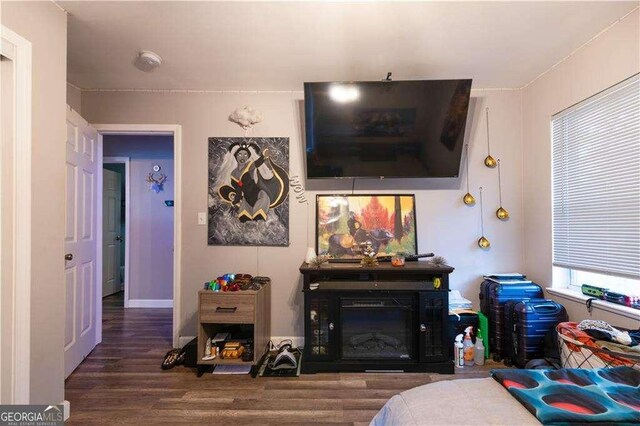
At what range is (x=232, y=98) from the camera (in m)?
2.72

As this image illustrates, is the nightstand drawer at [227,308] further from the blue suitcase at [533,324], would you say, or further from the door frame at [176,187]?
the blue suitcase at [533,324]

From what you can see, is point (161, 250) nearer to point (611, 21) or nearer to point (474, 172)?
point (474, 172)

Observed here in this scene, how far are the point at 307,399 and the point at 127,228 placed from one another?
3458 millimetres

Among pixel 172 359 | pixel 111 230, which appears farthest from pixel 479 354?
pixel 111 230

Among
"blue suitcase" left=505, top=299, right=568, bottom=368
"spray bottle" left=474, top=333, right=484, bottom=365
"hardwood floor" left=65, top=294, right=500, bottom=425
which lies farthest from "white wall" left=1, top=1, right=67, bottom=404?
"blue suitcase" left=505, top=299, right=568, bottom=368

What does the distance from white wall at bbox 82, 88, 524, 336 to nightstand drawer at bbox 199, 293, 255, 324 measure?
19.4 inches

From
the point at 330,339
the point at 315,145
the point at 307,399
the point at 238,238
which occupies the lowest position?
the point at 307,399

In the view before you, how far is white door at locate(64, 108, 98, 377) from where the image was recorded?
2211 mm

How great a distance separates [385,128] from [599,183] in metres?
1.49

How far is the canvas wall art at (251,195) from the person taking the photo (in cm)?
267

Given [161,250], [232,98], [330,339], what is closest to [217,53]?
[232,98]

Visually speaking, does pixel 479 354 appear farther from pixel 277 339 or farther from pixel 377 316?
pixel 277 339

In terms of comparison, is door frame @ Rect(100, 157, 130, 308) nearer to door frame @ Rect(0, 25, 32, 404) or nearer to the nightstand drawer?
the nightstand drawer

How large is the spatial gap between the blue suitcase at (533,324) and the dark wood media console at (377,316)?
20.2 inches
